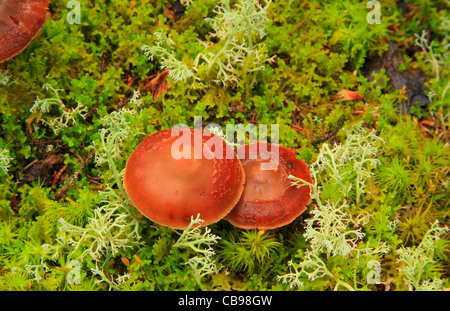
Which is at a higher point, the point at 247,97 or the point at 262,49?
the point at 262,49

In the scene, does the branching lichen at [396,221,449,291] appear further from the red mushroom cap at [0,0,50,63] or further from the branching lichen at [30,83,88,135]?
the red mushroom cap at [0,0,50,63]

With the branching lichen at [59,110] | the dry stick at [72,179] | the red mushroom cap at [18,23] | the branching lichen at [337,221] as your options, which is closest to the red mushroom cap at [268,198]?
the branching lichen at [337,221]

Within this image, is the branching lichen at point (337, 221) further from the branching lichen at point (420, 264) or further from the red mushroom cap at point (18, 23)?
the red mushroom cap at point (18, 23)

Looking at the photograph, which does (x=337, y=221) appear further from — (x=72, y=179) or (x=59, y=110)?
(x=59, y=110)

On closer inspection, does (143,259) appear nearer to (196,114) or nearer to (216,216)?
(216,216)

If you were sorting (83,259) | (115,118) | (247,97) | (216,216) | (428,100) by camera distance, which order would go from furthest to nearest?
1. (428,100)
2. (247,97)
3. (115,118)
4. (83,259)
5. (216,216)
